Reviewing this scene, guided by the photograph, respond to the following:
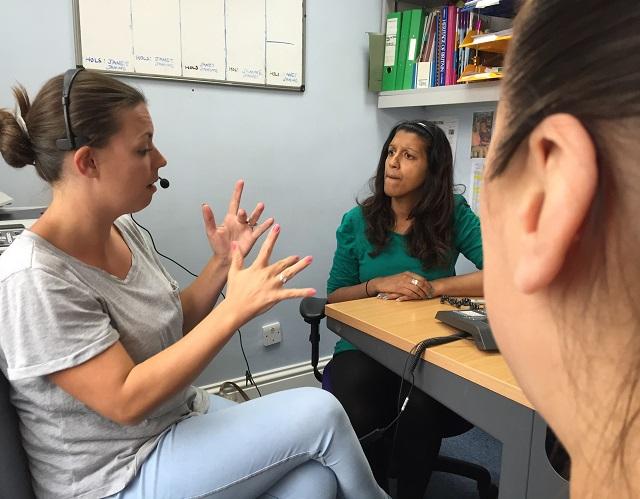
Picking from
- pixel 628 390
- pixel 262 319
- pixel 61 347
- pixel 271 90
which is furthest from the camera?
pixel 262 319

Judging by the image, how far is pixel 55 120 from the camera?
3.22 feet

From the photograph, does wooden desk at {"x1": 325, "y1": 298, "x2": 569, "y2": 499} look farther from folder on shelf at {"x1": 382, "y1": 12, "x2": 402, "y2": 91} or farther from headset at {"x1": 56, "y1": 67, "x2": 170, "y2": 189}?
folder on shelf at {"x1": 382, "y1": 12, "x2": 402, "y2": 91}

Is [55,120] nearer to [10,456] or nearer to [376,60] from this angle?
[10,456]

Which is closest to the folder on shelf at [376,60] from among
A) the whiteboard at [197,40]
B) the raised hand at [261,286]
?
the whiteboard at [197,40]

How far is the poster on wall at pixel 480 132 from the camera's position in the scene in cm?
232

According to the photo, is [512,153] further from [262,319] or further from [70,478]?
[262,319]

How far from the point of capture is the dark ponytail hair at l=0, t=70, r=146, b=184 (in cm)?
98

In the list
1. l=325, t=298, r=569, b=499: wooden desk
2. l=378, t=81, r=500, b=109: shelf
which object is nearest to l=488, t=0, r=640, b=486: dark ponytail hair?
l=325, t=298, r=569, b=499: wooden desk

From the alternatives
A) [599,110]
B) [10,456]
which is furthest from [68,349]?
[599,110]

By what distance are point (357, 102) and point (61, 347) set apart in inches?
73.7

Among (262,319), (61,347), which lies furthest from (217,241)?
(262,319)

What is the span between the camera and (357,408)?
4.83 ft

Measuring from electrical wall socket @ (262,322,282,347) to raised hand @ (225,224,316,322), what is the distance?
1.30 meters

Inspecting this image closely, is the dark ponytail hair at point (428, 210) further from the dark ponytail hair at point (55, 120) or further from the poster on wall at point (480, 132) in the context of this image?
the dark ponytail hair at point (55, 120)
